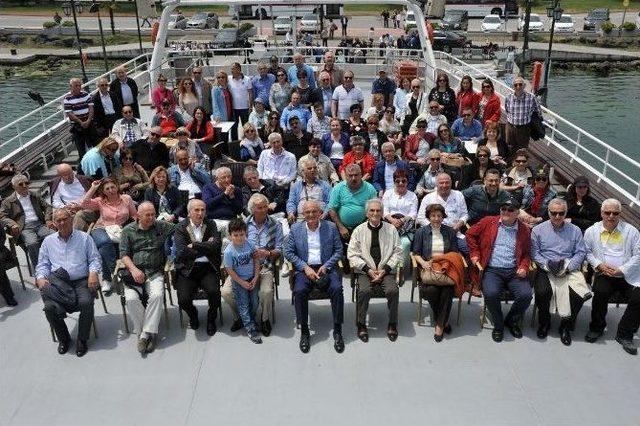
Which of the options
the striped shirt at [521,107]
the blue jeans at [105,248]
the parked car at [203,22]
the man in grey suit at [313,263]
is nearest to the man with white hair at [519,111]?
the striped shirt at [521,107]

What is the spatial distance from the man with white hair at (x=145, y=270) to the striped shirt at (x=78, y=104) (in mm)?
4769

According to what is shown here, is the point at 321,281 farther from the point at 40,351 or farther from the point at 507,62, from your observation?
the point at 507,62

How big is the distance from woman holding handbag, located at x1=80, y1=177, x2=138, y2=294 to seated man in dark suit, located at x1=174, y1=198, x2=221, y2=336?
3.70 feet

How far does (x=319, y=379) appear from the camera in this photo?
4.88 metres

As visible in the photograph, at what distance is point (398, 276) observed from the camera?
556 centimetres

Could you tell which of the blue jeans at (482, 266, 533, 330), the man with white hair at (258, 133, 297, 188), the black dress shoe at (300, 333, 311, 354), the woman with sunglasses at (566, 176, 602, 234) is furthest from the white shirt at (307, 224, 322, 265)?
the woman with sunglasses at (566, 176, 602, 234)

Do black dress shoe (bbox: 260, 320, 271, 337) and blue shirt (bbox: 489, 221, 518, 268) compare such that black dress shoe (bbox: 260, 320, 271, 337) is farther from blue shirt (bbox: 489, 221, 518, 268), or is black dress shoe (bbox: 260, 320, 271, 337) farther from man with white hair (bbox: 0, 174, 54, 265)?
man with white hair (bbox: 0, 174, 54, 265)

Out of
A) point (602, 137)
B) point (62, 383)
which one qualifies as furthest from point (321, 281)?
point (602, 137)

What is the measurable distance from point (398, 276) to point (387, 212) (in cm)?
115

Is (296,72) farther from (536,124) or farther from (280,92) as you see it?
(536,124)

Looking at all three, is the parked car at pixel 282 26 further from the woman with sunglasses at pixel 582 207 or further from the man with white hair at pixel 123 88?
the woman with sunglasses at pixel 582 207

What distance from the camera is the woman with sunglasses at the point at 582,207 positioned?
616 centimetres

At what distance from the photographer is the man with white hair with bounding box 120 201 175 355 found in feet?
17.4

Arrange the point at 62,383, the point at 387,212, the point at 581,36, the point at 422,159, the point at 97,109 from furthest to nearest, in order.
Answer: the point at 581,36, the point at 97,109, the point at 422,159, the point at 387,212, the point at 62,383
